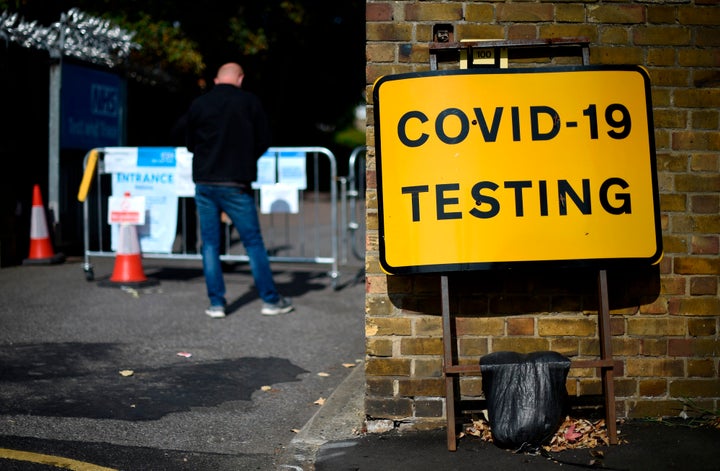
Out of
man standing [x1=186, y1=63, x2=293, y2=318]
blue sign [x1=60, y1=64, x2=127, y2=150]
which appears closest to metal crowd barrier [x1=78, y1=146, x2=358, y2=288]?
blue sign [x1=60, y1=64, x2=127, y2=150]

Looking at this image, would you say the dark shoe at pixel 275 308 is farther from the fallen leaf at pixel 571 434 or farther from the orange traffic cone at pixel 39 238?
the fallen leaf at pixel 571 434

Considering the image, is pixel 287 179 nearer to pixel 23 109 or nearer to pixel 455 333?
pixel 23 109

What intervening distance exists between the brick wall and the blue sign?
26.5ft

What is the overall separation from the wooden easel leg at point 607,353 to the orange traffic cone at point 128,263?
5989 millimetres

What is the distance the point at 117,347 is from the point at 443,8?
3.74 meters

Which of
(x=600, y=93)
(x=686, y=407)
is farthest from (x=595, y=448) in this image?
(x=600, y=93)

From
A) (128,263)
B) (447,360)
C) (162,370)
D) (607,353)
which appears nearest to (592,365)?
(607,353)

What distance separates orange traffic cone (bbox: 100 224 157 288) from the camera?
9.52 m

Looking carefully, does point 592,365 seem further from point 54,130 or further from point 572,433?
point 54,130

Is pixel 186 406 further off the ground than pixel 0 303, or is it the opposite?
pixel 0 303

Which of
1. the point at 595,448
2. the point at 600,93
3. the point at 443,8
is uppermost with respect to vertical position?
the point at 443,8

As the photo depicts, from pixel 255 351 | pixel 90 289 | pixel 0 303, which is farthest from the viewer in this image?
pixel 90 289

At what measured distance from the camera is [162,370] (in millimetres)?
6305

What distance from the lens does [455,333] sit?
4.74 metres
